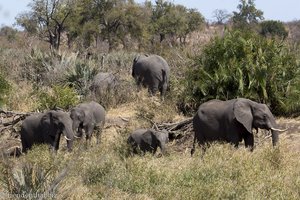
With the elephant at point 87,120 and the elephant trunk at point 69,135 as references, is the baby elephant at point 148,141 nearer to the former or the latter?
the elephant trunk at point 69,135

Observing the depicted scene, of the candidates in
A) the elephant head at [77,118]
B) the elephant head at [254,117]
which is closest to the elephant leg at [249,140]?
the elephant head at [254,117]

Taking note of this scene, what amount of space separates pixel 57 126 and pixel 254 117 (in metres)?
3.54

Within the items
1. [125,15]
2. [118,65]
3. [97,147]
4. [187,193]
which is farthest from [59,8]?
[187,193]

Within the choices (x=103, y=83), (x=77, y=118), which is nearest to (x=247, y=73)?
A: (x=77, y=118)

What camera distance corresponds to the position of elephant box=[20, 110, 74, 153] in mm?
11188

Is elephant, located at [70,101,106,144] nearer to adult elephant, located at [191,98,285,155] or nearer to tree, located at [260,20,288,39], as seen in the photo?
adult elephant, located at [191,98,285,155]

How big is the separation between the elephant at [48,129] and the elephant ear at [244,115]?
3.08 m

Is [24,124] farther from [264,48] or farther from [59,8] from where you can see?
[59,8]

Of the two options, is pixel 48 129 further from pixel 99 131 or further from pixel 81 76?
pixel 81 76

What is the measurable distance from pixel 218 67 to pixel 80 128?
325cm

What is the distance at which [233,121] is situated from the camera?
1019 centimetres

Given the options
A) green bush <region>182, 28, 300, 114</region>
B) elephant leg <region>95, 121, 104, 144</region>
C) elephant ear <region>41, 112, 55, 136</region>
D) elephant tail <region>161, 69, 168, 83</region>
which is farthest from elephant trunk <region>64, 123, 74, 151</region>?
elephant tail <region>161, 69, 168, 83</region>

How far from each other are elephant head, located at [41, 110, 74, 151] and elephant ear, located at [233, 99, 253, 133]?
307 cm

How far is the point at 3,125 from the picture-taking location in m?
13.5
